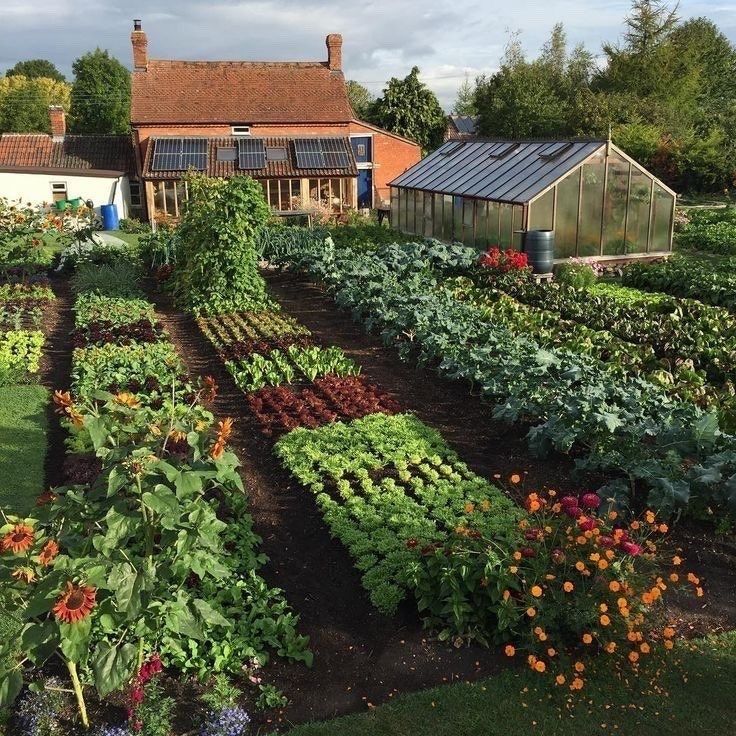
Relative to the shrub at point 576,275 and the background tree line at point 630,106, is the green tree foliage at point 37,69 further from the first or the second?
the shrub at point 576,275

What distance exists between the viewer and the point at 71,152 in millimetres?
31516

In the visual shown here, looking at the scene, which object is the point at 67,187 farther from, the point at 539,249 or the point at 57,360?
the point at 539,249

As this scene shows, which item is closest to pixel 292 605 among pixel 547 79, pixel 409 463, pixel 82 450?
pixel 409 463

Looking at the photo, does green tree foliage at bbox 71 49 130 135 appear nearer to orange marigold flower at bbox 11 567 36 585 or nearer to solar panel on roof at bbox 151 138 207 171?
solar panel on roof at bbox 151 138 207 171

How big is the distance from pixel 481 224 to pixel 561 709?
14.7 metres

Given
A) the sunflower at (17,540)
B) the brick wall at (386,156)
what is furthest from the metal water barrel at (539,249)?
the brick wall at (386,156)

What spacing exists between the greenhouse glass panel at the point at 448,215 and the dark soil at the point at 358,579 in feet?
34.4

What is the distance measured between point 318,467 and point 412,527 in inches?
59.6

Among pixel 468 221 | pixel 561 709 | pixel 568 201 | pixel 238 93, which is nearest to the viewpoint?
pixel 561 709

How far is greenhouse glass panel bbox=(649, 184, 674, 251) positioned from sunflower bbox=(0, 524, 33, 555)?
16675 mm

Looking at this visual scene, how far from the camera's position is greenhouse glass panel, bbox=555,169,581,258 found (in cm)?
1664

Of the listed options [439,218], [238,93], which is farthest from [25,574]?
[238,93]

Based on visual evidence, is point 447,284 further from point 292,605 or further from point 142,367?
point 292,605

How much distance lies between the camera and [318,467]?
24.4 ft
